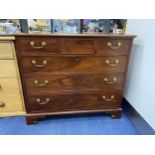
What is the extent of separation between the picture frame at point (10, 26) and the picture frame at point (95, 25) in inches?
28.5

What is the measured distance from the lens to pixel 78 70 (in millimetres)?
1306

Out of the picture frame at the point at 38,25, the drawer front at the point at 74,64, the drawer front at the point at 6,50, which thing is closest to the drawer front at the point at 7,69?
the drawer front at the point at 6,50

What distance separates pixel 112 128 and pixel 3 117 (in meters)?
1.18

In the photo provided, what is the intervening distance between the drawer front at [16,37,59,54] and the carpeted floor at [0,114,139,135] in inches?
29.5

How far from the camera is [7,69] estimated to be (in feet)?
4.35

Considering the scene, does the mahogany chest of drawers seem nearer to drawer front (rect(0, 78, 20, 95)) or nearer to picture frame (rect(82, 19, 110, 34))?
drawer front (rect(0, 78, 20, 95))

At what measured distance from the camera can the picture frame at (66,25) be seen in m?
1.62

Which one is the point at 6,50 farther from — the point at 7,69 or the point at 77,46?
the point at 77,46

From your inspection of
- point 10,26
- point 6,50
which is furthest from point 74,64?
point 10,26

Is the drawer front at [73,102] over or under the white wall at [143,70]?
under

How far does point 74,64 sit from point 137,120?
0.85 m

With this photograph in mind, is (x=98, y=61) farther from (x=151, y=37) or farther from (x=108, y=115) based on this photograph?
(x=108, y=115)

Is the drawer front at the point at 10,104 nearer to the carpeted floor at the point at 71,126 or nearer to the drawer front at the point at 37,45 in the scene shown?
the carpeted floor at the point at 71,126
